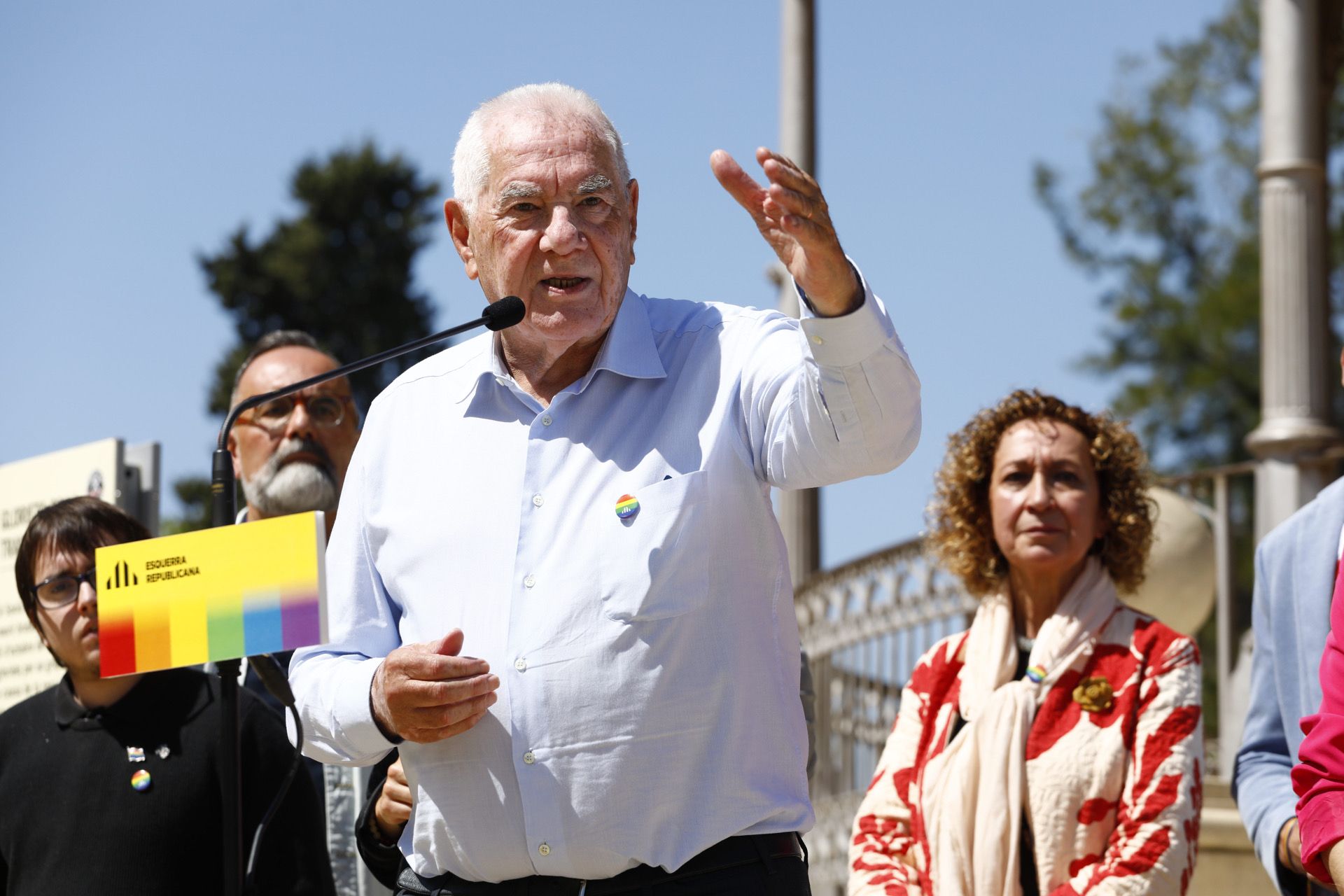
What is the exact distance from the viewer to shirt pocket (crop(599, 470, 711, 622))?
244cm

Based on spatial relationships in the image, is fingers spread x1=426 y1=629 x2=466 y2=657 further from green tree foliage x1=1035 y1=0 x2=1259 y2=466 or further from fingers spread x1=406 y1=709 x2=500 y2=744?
green tree foliage x1=1035 y1=0 x2=1259 y2=466

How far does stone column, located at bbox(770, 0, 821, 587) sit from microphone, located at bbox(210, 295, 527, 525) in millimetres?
6190

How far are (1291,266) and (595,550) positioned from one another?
617cm

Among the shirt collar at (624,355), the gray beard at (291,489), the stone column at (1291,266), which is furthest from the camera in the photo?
the stone column at (1291,266)

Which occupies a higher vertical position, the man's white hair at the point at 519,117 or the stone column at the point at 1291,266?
the stone column at the point at 1291,266

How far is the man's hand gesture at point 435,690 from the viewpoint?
2.39 meters

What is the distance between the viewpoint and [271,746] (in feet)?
11.6

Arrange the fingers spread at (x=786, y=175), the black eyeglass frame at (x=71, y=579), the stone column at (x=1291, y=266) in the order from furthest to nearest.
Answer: the stone column at (x=1291, y=266)
the black eyeglass frame at (x=71, y=579)
the fingers spread at (x=786, y=175)

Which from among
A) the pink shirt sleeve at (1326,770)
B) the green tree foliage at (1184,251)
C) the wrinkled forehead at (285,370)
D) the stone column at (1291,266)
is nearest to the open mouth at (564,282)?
the pink shirt sleeve at (1326,770)

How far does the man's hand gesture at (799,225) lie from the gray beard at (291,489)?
249cm

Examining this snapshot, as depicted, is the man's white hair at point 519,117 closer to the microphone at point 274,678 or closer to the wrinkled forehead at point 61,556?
the microphone at point 274,678

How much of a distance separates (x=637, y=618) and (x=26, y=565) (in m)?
1.86

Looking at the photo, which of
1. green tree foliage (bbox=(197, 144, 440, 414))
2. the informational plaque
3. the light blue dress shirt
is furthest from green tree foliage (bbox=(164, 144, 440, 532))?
the light blue dress shirt

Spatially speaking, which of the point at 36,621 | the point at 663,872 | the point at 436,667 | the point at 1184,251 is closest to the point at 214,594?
the point at 436,667
